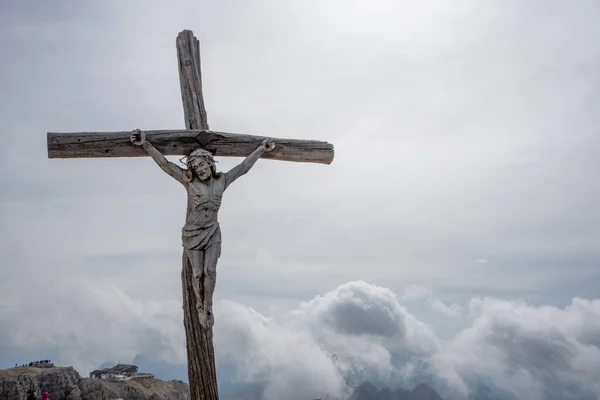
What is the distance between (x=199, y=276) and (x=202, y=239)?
484 mm

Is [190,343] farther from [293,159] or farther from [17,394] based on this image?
[17,394]

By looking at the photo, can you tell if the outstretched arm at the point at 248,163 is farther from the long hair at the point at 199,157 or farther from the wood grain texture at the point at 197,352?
the wood grain texture at the point at 197,352

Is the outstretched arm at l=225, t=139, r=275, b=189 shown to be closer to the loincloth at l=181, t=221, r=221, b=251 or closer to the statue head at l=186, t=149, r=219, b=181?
the statue head at l=186, t=149, r=219, b=181

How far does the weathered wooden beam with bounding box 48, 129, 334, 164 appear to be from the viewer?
8930mm

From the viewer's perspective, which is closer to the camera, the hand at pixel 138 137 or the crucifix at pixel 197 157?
the crucifix at pixel 197 157

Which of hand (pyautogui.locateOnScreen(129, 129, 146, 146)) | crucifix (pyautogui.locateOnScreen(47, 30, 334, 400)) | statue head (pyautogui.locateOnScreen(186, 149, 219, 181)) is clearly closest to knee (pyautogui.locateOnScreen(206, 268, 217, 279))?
crucifix (pyautogui.locateOnScreen(47, 30, 334, 400))

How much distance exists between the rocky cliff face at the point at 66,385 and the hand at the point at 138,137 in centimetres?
2387

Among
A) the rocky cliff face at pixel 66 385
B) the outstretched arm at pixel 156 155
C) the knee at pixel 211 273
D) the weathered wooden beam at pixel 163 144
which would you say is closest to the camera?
the knee at pixel 211 273

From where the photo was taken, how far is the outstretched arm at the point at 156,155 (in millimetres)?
8789

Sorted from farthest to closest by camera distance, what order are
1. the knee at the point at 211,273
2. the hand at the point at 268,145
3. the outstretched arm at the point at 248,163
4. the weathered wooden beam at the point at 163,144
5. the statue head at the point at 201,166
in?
the hand at the point at 268,145 < the outstretched arm at the point at 248,163 < the weathered wooden beam at the point at 163,144 < the statue head at the point at 201,166 < the knee at the point at 211,273

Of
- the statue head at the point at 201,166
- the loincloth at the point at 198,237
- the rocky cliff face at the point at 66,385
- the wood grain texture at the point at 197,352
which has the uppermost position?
the statue head at the point at 201,166

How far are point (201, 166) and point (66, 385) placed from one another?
3214 centimetres

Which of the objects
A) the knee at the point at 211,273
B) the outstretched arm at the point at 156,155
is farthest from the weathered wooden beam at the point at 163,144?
the knee at the point at 211,273

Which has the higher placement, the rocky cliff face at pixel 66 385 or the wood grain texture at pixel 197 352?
the wood grain texture at pixel 197 352
